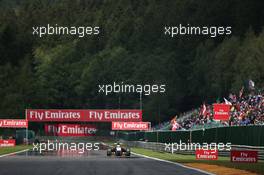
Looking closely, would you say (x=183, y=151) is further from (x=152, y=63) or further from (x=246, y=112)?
(x=152, y=63)

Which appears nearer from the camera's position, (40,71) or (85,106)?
(85,106)

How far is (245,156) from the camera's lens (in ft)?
126

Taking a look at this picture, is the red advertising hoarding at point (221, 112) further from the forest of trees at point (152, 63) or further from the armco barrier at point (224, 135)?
the forest of trees at point (152, 63)

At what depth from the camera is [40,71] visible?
184m

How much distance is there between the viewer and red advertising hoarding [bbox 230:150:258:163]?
37875 millimetres

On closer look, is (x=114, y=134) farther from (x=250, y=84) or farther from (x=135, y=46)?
(x=250, y=84)

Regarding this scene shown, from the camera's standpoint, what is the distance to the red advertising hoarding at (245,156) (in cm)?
3788

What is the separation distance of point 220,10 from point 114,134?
114ft

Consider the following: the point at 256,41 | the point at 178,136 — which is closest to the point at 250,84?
the point at 178,136

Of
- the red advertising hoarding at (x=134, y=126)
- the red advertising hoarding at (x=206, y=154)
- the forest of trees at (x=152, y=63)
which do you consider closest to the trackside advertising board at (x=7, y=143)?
the red advertising hoarding at (x=134, y=126)

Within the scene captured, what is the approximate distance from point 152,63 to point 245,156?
102348 millimetres

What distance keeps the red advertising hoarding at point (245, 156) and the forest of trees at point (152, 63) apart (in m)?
54.5

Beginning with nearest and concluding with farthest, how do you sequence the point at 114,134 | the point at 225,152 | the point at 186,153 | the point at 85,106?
1. the point at 225,152
2. the point at 186,153
3. the point at 114,134
4. the point at 85,106

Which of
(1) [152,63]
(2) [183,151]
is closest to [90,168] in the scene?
(2) [183,151]
